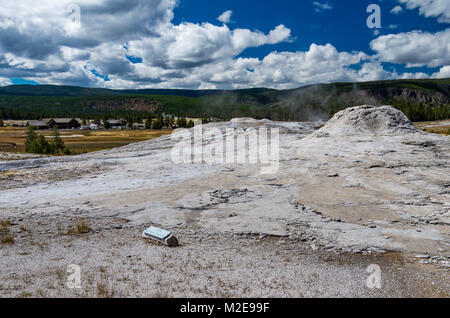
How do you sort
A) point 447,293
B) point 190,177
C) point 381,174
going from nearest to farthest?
point 447,293 < point 381,174 < point 190,177

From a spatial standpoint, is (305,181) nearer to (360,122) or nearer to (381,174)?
(381,174)

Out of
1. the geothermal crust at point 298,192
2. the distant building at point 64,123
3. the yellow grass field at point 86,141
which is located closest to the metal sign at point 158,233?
the geothermal crust at point 298,192

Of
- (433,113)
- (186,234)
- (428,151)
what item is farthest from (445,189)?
(433,113)

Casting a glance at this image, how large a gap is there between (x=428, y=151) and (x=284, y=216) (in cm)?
1663

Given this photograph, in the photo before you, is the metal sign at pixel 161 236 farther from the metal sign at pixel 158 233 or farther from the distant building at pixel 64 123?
the distant building at pixel 64 123

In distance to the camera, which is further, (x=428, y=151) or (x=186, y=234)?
(x=428, y=151)

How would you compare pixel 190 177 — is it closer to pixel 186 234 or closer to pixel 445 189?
pixel 186 234

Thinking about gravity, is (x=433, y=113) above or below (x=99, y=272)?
above

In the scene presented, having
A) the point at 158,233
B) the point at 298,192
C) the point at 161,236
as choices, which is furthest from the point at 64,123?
the point at 161,236

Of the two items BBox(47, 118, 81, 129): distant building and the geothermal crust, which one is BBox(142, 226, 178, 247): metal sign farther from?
BBox(47, 118, 81, 129): distant building

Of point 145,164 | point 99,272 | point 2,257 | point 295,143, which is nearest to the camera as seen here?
point 99,272

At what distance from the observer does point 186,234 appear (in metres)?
13.8

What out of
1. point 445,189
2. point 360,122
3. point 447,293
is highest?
point 360,122

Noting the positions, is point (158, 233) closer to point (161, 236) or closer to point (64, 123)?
point (161, 236)
